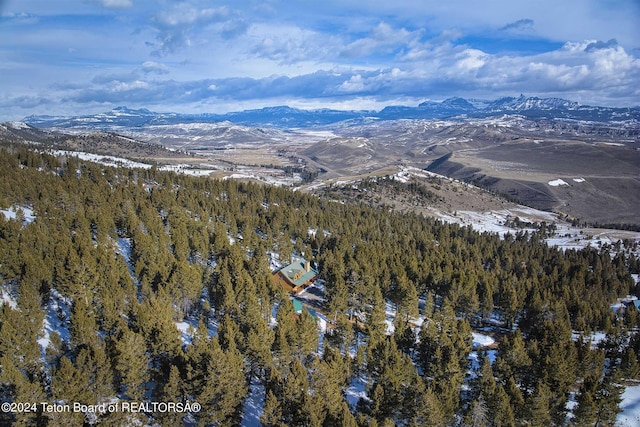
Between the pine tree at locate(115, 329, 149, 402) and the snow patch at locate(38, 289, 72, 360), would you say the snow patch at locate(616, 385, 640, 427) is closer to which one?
the pine tree at locate(115, 329, 149, 402)

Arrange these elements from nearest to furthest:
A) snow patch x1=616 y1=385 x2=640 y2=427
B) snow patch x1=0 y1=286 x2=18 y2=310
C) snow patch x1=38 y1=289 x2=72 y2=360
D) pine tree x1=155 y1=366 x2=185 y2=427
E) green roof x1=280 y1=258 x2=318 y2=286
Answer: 1. pine tree x1=155 y1=366 x2=185 y2=427
2. snow patch x1=616 y1=385 x2=640 y2=427
3. snow patch x1=38 y1=289 x2=72 y2=360
4. snow patch x1=0 y1=286 x2=18 y2=310
5. green roof x1=280 y1=258 x2=318 y2=286

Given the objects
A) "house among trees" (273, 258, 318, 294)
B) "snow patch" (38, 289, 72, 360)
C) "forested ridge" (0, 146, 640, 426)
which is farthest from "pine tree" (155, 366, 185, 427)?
"house among trees" (273, 258, 318, 294)

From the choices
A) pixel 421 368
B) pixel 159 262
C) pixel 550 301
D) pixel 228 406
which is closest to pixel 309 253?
pixel 159 262

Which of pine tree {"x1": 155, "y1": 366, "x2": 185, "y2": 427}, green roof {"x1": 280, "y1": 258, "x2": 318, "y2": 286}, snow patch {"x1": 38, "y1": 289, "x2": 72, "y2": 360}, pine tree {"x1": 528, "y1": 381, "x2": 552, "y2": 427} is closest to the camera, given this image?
pine tree {"x1": 155, "y1": 366, "x2": 185, "y2": 427}

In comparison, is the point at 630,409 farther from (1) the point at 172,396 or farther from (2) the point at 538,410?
(1) the point at 172,396

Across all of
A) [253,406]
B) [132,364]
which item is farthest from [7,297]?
[253,406]

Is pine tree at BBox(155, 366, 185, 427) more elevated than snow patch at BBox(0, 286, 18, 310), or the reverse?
snow patch at BBox(0, 286, 18, 310)
